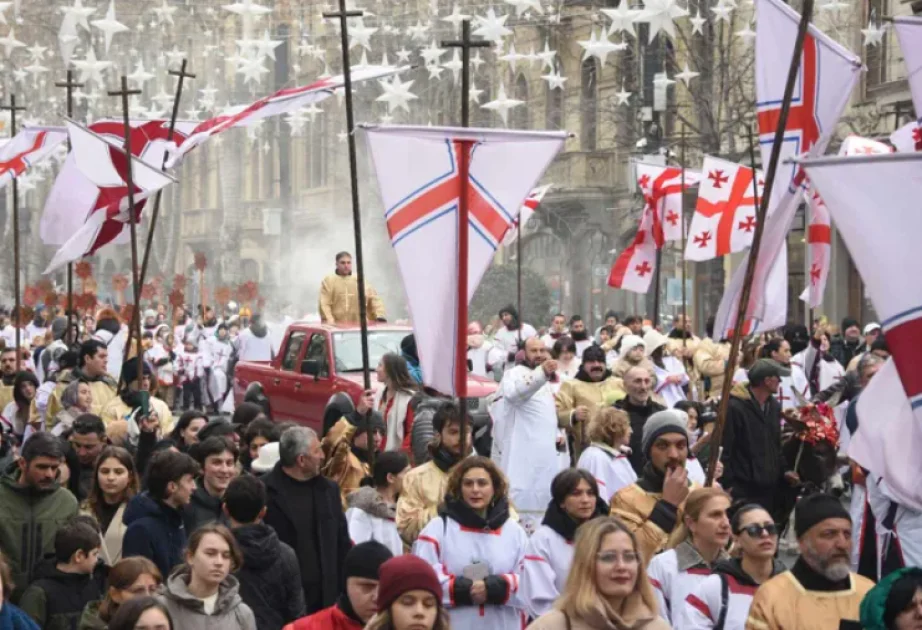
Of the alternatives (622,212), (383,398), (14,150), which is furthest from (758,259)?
(622,212)

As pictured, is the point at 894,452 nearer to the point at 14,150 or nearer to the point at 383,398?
the point at 383,398

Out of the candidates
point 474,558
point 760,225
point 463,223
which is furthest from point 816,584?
point 463,223

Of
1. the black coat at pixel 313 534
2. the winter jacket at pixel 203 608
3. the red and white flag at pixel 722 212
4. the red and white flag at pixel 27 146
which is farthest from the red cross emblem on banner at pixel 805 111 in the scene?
the red and white flag at pixel 722 212

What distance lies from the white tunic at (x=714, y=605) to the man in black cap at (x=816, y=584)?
0.32m

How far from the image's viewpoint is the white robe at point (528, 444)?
13.0 meters

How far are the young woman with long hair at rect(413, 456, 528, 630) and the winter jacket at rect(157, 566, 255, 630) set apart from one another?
104cm

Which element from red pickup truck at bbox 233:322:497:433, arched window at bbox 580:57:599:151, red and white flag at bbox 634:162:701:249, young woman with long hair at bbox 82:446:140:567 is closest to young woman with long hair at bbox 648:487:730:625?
young woman with long hair at bbox 82:446:140:567

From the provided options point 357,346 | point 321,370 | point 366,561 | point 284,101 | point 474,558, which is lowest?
point 321,370

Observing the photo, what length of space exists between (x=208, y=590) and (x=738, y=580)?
1.92m

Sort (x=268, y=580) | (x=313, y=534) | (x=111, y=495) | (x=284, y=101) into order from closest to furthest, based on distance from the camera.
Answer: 1. (x=268, y=580)
2. (x=313, y=534)
3. (x=111, y=495)
4. (x=284, y=101)

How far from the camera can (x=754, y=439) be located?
13094 mm

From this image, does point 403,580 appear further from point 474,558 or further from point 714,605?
point 474,558

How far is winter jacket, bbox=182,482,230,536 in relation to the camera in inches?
365

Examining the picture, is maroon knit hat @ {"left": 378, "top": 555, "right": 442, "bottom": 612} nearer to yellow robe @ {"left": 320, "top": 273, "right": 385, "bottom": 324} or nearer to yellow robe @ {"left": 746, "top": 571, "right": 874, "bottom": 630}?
yellow robe @ {"left": 746, "top": 571, "right": 874, "bottom": 630}
